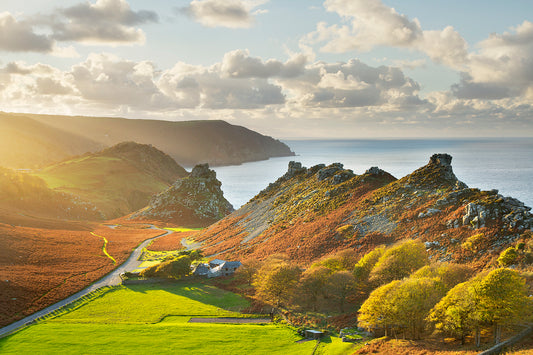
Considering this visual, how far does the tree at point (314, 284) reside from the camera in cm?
5197

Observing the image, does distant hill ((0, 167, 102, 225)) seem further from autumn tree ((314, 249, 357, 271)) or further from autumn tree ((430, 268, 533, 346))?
autumn tree ((430, 268, 533, 346))

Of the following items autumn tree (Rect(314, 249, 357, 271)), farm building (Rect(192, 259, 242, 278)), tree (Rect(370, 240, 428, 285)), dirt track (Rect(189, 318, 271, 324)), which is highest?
tree (Rect(370, 240, 428, 285))

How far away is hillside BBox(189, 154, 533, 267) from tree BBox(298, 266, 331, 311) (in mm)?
15141

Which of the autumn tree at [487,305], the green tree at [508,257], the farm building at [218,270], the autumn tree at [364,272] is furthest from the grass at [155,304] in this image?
the green tree at [508,257]

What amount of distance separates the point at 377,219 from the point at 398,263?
79.1 feet

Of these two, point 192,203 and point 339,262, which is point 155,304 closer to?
point 339,262

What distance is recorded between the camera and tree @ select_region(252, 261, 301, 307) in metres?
53.7

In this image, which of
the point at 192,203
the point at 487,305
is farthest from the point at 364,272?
the point at 192,203

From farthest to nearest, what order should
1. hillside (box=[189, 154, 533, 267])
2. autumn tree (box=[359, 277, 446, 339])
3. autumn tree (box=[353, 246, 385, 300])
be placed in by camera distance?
1. hillside (box=[189, 154, 533, 267])
2. autumn tree (box=[353, 246, 385, 300])
3. autumn tree (box=[359, 277, 446, 339])

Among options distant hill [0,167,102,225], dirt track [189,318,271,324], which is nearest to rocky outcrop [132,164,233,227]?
distant hill [0,167,102,225]

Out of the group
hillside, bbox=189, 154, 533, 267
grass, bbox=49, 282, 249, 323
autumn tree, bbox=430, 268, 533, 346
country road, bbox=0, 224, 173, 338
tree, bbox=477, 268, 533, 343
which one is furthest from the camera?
hillside, bbox=189, 154, 533, 267

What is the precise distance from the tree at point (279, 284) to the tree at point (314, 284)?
1.65 metres

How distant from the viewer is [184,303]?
58.1m

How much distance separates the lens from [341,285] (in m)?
49.5
